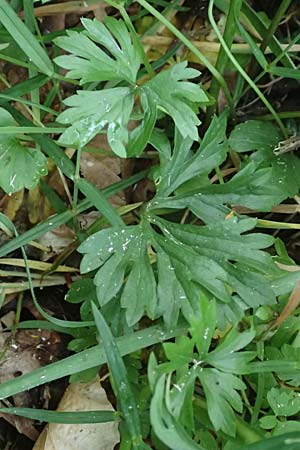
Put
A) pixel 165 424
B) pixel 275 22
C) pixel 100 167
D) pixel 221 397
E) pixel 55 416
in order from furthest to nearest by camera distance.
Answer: pixel 100 167, pixel 275 22, pixel 55 416, pixel 221 397, pixel 165 424

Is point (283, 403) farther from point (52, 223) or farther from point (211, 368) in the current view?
point (52, 223)

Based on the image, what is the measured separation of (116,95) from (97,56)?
0.08 m

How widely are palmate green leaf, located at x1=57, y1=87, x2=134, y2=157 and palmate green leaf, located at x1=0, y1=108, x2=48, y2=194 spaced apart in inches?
6.8

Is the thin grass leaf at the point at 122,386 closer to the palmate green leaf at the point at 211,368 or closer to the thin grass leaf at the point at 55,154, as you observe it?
the palmate green leaf at the point at 211,368

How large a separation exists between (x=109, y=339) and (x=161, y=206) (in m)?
0.32

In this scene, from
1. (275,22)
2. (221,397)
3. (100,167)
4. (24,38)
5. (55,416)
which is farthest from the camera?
(100,167)

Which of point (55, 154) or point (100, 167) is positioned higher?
point (55, 154)

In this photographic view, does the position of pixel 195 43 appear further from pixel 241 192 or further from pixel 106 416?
pixel 106 416

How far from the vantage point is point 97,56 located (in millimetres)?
1300

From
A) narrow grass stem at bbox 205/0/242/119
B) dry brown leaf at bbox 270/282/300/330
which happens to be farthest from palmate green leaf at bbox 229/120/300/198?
dry brown leaf at bbox 270/282/300/330

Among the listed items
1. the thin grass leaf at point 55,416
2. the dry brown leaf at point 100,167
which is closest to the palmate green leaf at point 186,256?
the thin grass leaf at point 55,416

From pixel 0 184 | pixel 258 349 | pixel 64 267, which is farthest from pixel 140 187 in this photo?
pixel 258 349

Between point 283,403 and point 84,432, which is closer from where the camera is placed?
point 283,403

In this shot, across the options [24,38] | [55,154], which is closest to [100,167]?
[55,154]
